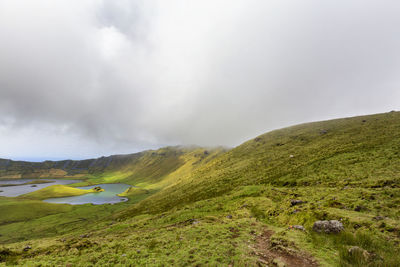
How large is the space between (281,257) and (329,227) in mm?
6823

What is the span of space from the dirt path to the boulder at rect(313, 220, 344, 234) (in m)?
4.99

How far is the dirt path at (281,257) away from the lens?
33.0ft

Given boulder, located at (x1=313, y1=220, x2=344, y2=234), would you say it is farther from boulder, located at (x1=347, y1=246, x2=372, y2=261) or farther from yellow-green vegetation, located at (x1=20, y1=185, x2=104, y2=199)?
yellow-green vegetation, located at (x1=20, y1=185, x2=104, y2=199)

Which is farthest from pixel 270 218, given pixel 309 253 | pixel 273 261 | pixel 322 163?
pixel 322 163

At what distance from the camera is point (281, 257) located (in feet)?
36.3

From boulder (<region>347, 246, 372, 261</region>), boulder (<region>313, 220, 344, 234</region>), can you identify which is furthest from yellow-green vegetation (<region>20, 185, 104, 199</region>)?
boulder (<region>347, 246, 372, 261</region>)

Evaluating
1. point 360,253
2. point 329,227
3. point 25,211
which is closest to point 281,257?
point 360,253

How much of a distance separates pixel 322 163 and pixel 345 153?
9.87 meters

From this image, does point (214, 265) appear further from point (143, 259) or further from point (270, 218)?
point (270, 218)

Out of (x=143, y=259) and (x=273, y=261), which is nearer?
(x=273, y=261)

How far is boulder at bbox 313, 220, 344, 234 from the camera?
13.6 m

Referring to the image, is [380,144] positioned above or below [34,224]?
above

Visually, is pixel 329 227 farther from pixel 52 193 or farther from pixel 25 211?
pixel 52 193

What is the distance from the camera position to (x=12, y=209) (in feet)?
356
